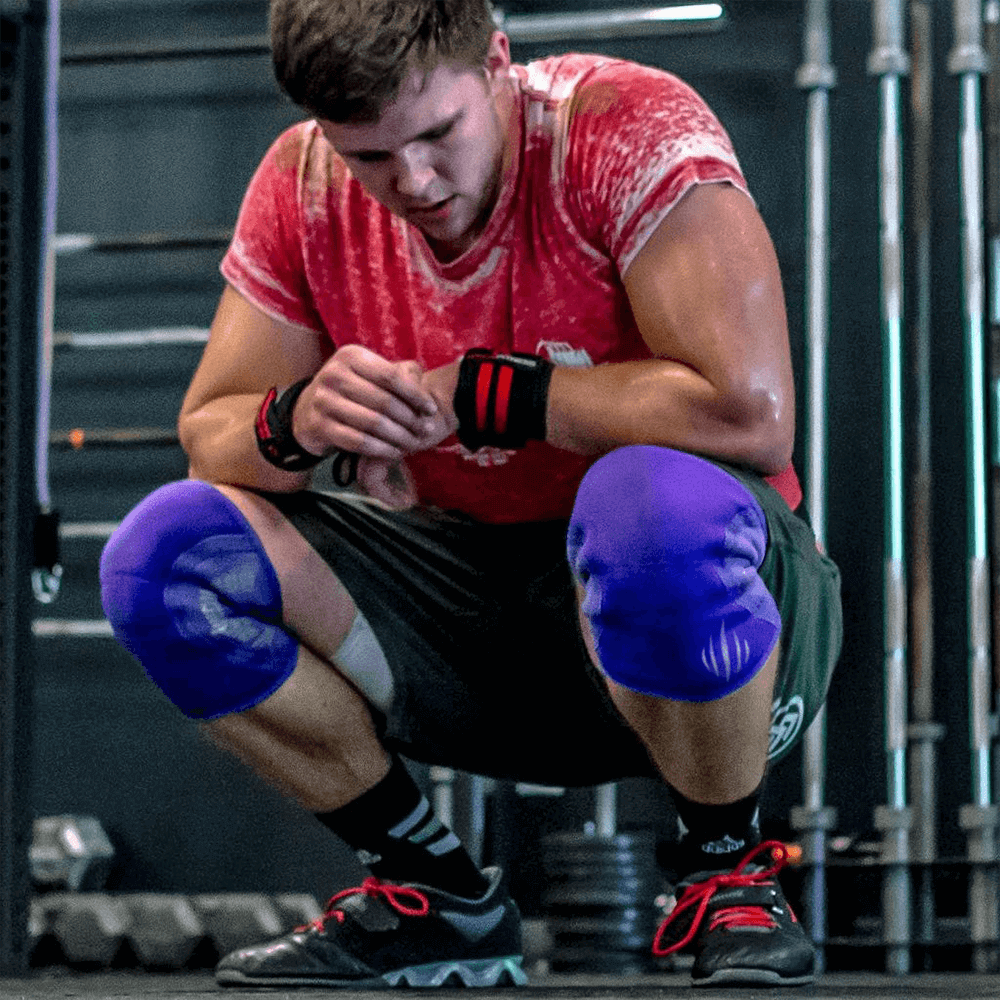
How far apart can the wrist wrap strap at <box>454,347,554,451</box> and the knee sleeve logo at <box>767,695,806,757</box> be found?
395mm

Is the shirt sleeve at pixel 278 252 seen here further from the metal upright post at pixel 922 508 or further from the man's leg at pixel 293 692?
the metal upright post at pixel 922 508

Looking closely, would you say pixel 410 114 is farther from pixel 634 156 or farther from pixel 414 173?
pixel 634 156

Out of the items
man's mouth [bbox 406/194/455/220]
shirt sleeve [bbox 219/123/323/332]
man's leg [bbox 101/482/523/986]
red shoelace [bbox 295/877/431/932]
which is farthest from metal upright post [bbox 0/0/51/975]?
man's mouth [bbox 406/194/455/220]

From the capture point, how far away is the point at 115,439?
321 cm

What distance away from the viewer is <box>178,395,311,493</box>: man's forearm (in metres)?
1.89

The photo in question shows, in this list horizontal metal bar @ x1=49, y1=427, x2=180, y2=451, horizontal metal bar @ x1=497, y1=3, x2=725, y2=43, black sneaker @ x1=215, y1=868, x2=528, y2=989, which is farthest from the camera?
horizontal metal bar @ x1=49, y1=427, x2=180, y2=451

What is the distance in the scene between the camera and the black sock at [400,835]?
6.34 ft

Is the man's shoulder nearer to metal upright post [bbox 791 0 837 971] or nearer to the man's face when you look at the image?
the man's face

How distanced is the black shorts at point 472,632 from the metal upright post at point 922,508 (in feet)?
3.53

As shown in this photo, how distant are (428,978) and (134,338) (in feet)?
5.64

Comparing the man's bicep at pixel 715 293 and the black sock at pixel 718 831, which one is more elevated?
the man's bicep at pixel 715 293

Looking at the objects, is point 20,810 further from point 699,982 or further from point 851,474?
point 851,474

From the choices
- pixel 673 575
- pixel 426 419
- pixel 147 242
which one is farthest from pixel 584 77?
pixel 147 242

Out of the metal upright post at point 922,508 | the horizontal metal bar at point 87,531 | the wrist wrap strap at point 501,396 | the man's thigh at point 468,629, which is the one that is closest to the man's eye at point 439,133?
the wrist wrap strap at point 501,396
